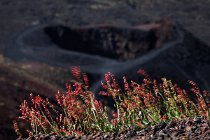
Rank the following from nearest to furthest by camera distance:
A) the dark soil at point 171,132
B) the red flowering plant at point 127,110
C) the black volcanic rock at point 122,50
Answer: the dark soil at point 171,132, the red flowering plant at point 127,110, the black volcanic rock at point 122,50

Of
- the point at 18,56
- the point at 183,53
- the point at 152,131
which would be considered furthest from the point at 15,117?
the point at 18,56

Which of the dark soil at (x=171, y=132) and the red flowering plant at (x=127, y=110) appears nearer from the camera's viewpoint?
the dark soil at (x=171, y=132)

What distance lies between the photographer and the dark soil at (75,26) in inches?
972

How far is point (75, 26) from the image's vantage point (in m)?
49.3

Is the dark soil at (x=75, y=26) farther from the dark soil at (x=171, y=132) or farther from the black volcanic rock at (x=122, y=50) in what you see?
the dark soil at (x=171, y=132)

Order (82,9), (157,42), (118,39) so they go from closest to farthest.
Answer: (157,42), (118,39), (82,9)

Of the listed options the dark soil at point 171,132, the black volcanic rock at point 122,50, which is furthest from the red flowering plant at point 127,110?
the black volcanic rock at point 122,50

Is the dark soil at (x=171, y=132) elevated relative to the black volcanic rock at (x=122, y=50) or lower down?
elevated

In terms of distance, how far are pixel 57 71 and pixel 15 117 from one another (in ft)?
60.7

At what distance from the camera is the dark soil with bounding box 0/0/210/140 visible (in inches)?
972

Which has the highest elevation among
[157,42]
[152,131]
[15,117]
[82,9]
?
[152,131]

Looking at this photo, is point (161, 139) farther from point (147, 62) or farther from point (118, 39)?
point (118, 39)

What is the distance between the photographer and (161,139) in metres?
5.71

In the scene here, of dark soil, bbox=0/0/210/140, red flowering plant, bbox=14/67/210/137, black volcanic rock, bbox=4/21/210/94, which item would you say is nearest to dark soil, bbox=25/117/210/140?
red flowering plant, bbox=14/67/210/137
